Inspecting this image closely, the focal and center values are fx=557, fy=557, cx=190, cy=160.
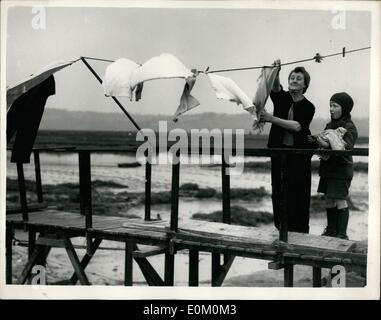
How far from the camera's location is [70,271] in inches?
453

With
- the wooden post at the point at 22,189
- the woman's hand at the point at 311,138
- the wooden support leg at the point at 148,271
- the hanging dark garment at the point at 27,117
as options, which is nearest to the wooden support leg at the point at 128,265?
the wooden support leg at the point at 148,271

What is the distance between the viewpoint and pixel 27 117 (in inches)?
257

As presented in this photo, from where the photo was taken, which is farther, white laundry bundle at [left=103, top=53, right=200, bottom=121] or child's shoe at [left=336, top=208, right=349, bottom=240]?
child's shoe at [left=336, top=208, right=349, bottom=240]

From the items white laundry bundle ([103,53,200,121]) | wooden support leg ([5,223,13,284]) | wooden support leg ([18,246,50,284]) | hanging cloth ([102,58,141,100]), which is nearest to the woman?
white laundry bundle ([103,53,200,121])

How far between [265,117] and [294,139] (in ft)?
1.33

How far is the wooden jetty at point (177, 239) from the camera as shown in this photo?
17.6 feet

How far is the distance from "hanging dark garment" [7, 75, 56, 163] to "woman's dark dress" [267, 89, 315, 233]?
272cm

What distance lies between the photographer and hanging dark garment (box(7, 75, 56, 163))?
643cm

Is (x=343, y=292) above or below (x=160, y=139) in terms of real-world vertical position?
below

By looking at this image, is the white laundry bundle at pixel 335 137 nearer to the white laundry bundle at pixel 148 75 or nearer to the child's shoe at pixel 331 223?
the child's shoe at pixel 331 223

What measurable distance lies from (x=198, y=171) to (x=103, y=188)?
464 cm

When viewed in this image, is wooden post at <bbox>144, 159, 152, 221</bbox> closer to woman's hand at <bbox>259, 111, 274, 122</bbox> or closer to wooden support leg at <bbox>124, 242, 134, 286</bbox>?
wooden support leg at <bbox>124, 242, 134, 286</bbox>
